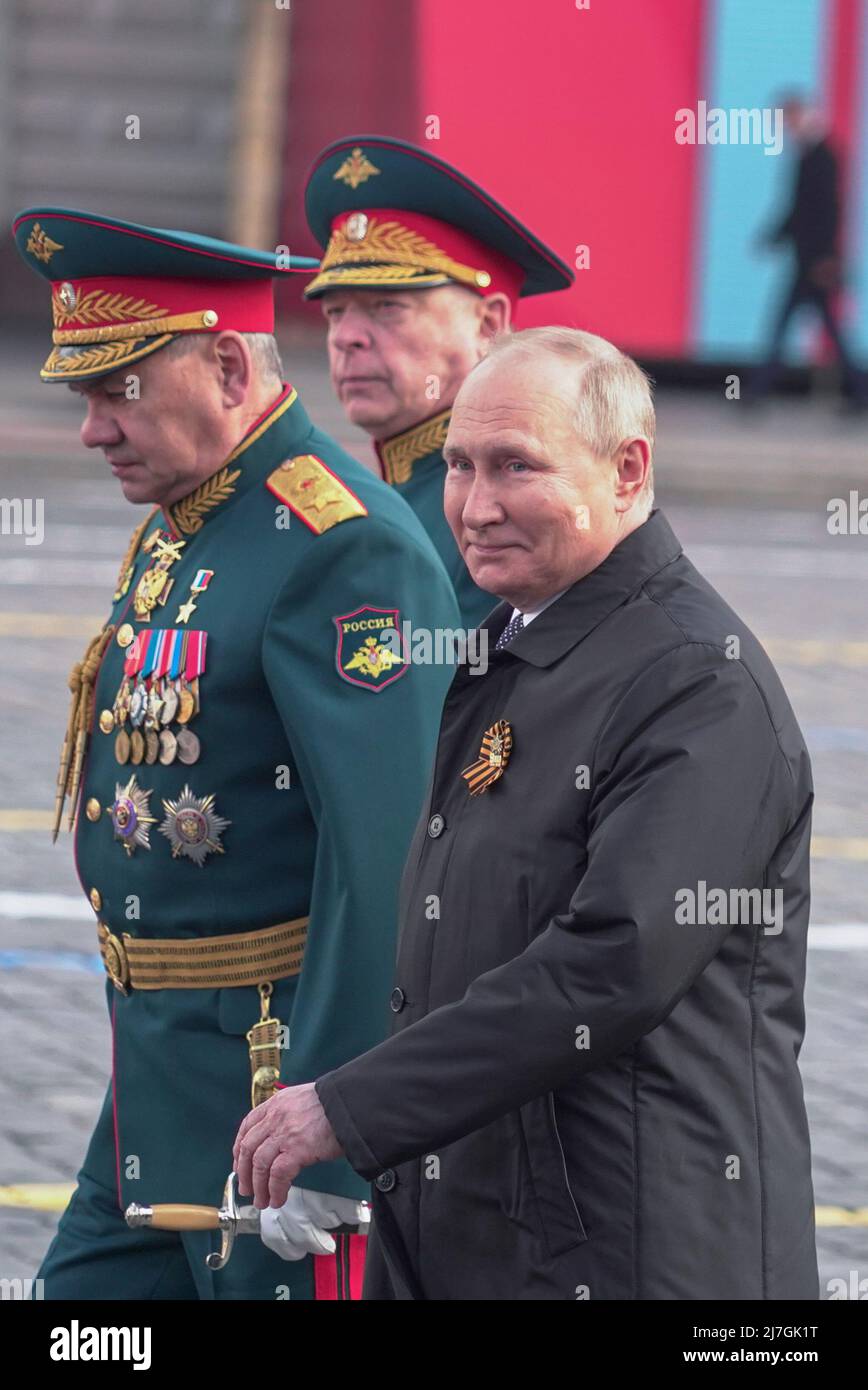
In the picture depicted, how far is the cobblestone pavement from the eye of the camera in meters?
5.90

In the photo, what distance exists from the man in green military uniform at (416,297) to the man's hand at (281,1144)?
2144mm

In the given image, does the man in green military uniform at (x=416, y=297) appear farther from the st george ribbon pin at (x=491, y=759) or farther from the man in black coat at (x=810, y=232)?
the man in black coat at (x=810, y=232)

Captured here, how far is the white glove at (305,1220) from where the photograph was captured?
3.36 m

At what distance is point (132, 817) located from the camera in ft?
12.1

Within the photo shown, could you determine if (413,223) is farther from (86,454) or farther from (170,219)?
(170,219)

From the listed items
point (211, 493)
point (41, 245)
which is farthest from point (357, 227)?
point (211, 493)

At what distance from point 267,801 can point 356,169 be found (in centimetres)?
199

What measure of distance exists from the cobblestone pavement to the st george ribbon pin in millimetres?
2445

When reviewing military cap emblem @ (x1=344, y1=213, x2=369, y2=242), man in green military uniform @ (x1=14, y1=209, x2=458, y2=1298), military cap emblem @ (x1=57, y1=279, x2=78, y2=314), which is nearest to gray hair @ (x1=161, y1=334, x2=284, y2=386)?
man in green military uniform @ (x1=14, y1=209, x2=458, y2=1298)

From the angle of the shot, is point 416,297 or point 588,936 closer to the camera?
point 588,936

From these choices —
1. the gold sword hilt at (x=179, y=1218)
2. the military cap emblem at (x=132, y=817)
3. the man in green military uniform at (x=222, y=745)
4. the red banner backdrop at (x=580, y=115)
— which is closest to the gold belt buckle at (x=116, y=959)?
the man in green military uniform at (x=222, y=745)

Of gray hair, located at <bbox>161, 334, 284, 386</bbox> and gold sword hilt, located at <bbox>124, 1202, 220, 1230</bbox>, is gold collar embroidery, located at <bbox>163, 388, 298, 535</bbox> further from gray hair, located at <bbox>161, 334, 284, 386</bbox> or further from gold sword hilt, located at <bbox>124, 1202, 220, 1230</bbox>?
gold sword hilt, located at <bbox>124, 1202, 220, 1230</bbox>

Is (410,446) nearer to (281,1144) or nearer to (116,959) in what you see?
(116,959)
